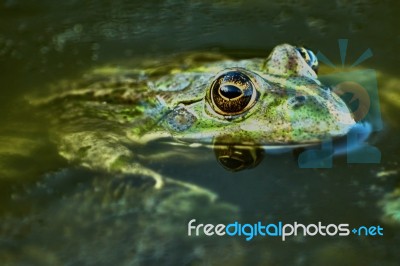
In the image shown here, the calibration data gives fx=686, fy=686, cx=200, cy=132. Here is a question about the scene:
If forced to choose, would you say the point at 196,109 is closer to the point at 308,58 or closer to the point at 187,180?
the point at 187,180

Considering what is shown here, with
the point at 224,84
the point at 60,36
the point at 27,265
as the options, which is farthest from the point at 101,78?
the point at 27,265

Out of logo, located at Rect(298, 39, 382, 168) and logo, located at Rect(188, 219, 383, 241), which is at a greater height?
logo, located at Rect(298, 39, 382, 168)

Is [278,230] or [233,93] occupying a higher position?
[233,93]

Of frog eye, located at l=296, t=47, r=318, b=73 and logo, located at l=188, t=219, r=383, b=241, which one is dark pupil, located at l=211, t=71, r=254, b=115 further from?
logo, located at l=188, t=219, r=383, b=241

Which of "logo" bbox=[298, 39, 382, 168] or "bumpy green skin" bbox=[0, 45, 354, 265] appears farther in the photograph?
"logo" bbox=[298, 39, 382, 168]

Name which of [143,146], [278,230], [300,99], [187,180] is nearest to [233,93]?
[300,99]

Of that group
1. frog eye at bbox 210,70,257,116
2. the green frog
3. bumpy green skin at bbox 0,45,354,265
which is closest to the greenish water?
bumpy green skin at bbox 0,45,354,265

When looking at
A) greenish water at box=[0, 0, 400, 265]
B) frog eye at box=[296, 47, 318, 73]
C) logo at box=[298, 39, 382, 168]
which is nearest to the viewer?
greenish water at box=[0, 0, 400, 265]

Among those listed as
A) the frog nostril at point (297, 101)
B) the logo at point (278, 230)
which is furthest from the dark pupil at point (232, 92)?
the logo at point (278, 230)
